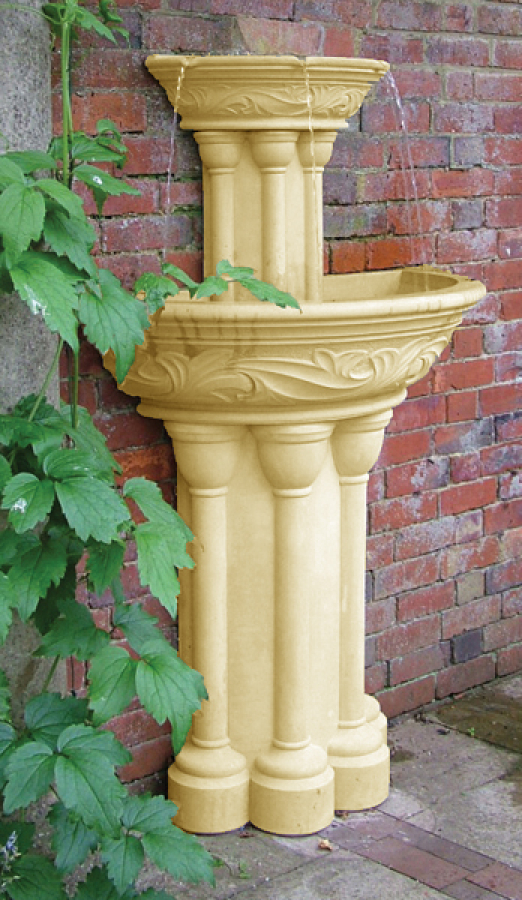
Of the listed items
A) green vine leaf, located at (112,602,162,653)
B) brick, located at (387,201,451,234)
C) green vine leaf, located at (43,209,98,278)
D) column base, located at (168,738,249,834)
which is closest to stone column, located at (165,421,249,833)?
column base, located at (168,738,249,834)

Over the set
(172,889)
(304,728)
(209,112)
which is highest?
(209,112)

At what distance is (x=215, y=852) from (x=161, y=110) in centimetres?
144

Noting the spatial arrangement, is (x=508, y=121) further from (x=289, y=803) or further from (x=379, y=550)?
(x=289, y=803)

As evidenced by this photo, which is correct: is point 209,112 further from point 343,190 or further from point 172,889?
point 172,889

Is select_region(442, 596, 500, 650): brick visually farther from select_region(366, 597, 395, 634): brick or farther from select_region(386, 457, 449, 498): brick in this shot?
select_region(386, 457, 449, 498): brick

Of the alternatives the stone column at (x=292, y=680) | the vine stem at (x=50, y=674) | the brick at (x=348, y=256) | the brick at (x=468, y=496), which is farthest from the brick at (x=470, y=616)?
the vine stem at (x=50, y=674)

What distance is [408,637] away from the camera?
3.34 metres

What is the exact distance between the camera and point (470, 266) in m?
3.34

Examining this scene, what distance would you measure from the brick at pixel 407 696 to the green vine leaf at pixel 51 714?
1355 mm

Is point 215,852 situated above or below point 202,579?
below

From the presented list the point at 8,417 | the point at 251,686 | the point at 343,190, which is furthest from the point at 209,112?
the point at 251,686

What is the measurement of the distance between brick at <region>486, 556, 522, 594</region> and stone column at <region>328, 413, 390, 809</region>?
832 mm

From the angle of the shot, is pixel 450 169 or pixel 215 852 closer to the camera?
pixel 215 852

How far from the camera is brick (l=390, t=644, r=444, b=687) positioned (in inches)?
131
